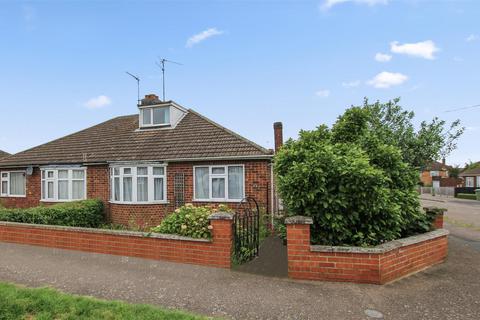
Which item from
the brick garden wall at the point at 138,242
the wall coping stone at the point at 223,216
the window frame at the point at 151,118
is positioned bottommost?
the brick garden wall at the point at 138,242

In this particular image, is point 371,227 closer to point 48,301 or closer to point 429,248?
point 429,248

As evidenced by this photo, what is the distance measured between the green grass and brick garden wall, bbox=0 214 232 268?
6.80 ft

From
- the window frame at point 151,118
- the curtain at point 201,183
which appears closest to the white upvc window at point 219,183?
the curtain at point 201,183

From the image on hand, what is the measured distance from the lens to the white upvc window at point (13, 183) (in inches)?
585

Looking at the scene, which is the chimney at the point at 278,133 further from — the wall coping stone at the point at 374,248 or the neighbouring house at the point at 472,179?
the neighbouring house at the point at 472,179

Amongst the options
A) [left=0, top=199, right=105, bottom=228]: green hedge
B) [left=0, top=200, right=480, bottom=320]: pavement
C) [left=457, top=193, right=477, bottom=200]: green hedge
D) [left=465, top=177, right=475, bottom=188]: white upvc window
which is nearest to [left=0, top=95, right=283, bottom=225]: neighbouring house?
[left=0, top=199, right=105, bottom=228]: green hedge

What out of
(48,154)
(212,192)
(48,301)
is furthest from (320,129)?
(48,154)

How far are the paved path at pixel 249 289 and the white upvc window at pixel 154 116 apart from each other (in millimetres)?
8560

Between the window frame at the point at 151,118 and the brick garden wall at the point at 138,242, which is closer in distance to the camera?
the brick garden wall at the point at 138,242

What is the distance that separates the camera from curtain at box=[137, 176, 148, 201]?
12.2m

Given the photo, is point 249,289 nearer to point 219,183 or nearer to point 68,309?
point 68,309

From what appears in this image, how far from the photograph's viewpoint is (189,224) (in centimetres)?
682

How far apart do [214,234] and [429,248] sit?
13.6ft

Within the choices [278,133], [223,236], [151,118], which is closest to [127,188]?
[151,118]
